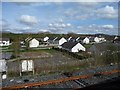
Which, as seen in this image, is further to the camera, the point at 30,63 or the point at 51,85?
the point at 30,63

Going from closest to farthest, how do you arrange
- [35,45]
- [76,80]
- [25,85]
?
[25,85]
[76,80]
[35,45]

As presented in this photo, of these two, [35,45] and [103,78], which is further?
[35,45]

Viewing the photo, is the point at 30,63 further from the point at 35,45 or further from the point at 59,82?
the point at 35,45

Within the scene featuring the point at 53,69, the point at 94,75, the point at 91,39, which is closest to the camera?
the point at 94,75

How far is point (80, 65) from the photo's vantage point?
49.1 feet

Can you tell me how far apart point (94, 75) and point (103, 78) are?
0.27 metres

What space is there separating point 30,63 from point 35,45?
78.6 ft

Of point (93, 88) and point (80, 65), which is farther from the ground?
point (93, 88)

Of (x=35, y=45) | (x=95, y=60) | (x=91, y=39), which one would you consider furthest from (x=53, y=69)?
(x=91, y=39)

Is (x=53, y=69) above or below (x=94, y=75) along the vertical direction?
below

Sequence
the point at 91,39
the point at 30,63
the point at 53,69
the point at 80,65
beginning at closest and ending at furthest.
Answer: the point at 30,63
the point at 53,69
the point at 80,65
the point at 91,39

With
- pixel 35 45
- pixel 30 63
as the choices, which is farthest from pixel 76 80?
pixel 35 45

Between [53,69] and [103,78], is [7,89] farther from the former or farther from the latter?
[53,69]

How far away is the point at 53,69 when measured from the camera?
1343 cm
